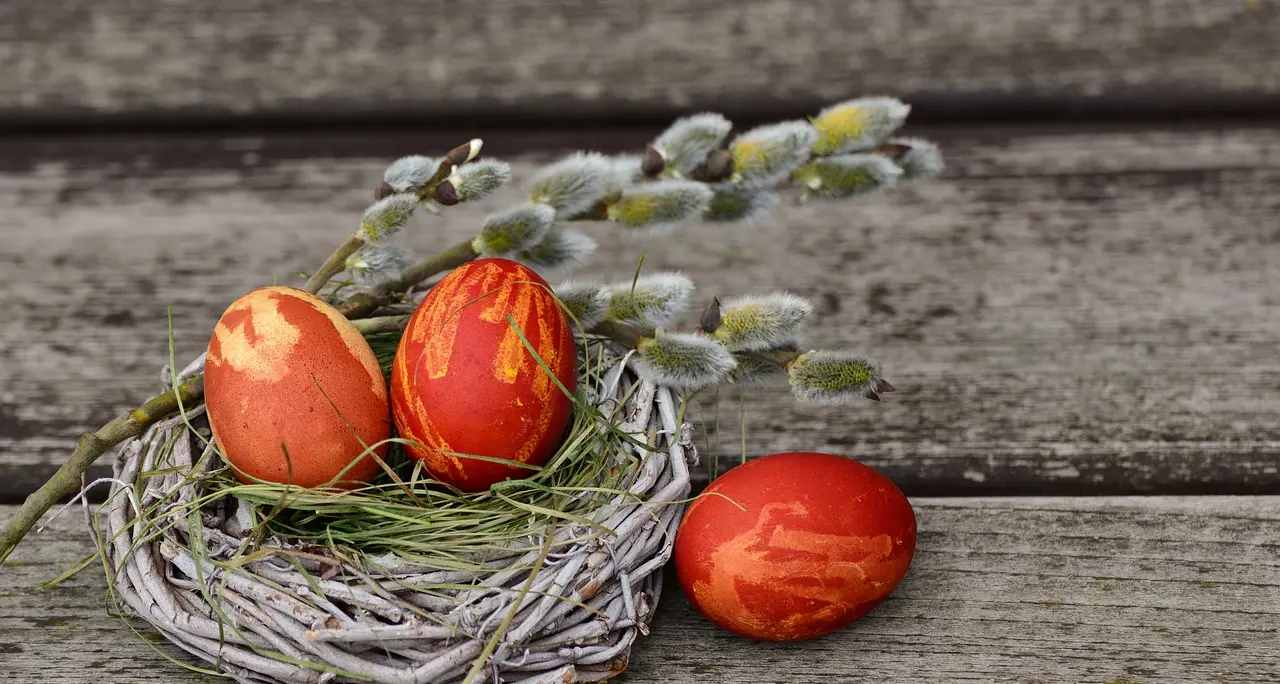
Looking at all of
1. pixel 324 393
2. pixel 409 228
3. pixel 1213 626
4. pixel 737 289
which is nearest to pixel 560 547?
pixel 324 393

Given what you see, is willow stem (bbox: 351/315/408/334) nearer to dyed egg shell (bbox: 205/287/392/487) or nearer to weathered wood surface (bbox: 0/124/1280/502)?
dyed egg shell (bbox: 205/287/392/487)

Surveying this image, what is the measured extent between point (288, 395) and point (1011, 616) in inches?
26.1

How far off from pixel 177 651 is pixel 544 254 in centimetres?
50

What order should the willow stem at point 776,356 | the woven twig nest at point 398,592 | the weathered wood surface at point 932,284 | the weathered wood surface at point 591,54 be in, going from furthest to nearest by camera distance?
the weathered wood surface at point 591,54 → the weathered wood surface at point 932,284 → the willow stem at point 776,356 → the woven twig nest at point 398,592

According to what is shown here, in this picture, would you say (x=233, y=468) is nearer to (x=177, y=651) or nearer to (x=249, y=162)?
(x=177, y=651)

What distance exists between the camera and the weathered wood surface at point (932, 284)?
128 cm

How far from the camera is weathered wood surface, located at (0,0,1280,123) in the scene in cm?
194

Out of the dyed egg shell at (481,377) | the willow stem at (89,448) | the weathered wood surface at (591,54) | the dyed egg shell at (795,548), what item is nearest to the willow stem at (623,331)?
the dyed egg shell at (481,377)

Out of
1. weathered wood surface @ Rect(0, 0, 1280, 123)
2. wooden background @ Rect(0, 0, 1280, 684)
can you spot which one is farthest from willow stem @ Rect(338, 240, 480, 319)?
weathered wood surface @ Rect(0, 0, 1280, 123)

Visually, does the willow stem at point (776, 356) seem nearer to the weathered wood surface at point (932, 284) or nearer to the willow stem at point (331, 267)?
the weathered wood surface at point (932, 284)

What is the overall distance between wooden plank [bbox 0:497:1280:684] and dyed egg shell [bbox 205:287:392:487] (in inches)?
8.1

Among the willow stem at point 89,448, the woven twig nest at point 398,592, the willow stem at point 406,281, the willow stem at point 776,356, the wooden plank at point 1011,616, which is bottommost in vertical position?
the wooden plank at point 1011,616

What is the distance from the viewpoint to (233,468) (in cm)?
99

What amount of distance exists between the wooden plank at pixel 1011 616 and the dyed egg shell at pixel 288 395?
20 cm
